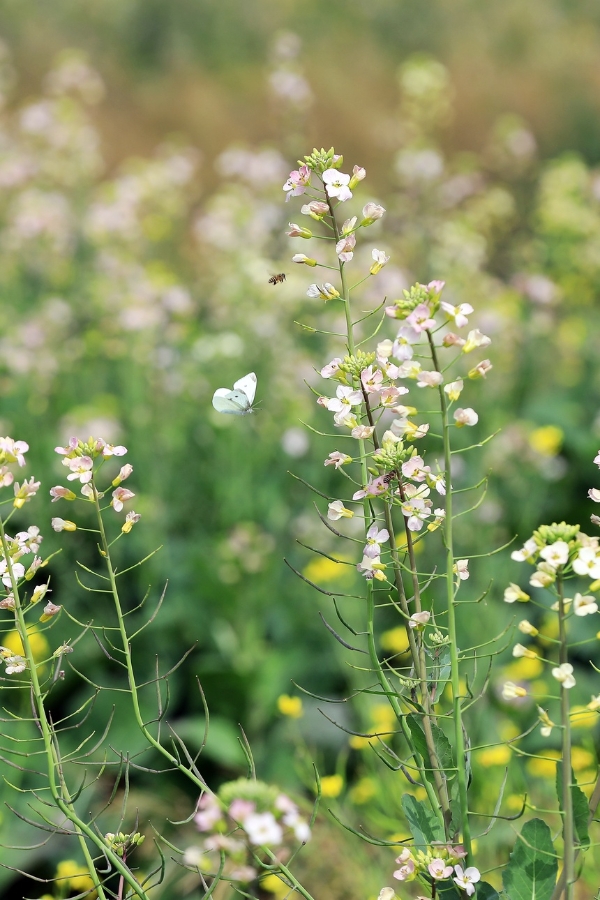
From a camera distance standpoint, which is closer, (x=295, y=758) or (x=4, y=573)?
(x=4, y=573)

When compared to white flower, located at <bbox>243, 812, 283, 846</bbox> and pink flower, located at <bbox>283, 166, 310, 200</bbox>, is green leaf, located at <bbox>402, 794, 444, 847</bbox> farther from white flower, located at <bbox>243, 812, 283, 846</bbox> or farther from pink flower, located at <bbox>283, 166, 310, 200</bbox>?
pink flower, located at <bbox>283, 166, 310, 200</bbox>

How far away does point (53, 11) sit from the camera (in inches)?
786

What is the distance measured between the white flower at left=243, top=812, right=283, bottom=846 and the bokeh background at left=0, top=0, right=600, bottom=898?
148 centimetres

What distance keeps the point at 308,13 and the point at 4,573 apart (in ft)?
74.7

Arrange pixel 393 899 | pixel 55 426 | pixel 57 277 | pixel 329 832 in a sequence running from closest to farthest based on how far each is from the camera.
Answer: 1. pixel 393 899
2. pixel 329 832
3. pixel 55 426
4. pixel 57 277

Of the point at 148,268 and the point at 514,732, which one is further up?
the point at 148,268

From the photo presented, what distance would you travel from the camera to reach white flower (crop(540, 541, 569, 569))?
2.95ft

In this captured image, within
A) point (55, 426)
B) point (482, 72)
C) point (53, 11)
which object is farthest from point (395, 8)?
point (55, 426)

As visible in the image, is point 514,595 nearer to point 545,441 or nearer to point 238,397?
point 238,397

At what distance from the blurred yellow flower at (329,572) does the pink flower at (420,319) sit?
7.72 feet

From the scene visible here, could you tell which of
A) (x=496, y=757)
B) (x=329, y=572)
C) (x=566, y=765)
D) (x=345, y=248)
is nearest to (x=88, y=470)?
(x=345, y=248)

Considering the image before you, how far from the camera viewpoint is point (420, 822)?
1.04 m

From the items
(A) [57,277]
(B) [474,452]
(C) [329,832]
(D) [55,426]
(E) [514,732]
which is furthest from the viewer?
(A) [57,277]

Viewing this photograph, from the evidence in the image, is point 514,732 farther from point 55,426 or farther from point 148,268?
point 148,268
